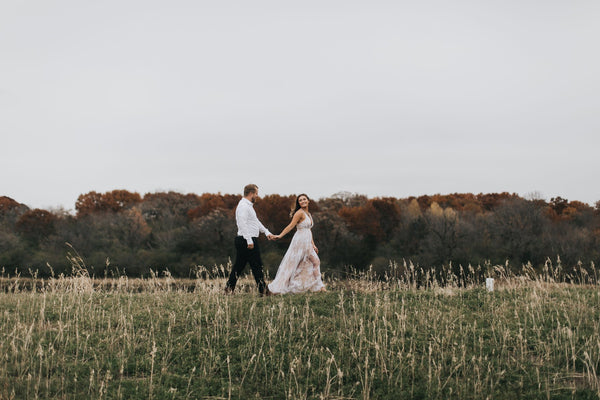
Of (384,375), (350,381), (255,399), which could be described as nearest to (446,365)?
(384,375)

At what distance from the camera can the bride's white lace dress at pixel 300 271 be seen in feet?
38.8

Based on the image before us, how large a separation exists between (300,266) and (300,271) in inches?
4.5

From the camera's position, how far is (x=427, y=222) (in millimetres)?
48469

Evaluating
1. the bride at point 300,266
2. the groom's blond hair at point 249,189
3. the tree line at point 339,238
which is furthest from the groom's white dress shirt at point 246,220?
the tree line at point 339,238

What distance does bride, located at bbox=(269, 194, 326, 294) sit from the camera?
38.9 ft

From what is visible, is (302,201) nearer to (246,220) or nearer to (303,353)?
(246,220)

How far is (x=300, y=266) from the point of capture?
12.0 m

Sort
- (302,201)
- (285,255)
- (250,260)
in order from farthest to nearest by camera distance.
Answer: (302,201) < (285,255) < (250,260)

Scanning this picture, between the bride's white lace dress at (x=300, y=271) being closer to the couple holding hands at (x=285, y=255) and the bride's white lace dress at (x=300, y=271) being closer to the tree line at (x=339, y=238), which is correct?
the couple holding hands at (x=285, y=255)

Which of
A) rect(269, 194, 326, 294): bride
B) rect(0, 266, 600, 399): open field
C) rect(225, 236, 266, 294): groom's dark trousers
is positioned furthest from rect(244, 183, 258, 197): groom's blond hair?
rect(0, 266, 600, 399): open field

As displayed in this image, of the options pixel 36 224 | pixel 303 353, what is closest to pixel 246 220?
pixel 303 353

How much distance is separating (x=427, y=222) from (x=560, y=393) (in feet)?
143

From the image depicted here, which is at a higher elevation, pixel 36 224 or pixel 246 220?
pixel 36 224

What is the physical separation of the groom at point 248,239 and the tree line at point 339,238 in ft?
83.4
